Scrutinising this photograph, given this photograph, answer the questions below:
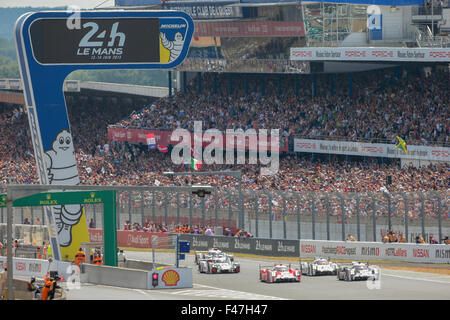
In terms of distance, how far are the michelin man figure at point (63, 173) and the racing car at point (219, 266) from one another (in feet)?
19.6

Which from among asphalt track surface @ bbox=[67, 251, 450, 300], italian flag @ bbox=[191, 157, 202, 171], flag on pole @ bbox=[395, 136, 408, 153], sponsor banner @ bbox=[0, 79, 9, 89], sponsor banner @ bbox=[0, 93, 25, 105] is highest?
sponsor banner @ bbox=[0, 79, 9, 89]

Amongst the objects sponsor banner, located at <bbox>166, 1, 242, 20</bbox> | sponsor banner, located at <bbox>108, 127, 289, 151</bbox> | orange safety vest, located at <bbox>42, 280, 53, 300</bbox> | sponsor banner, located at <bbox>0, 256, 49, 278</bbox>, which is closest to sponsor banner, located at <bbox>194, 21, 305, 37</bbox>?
sponsor banner, located at <bbox>166, 1, 242, 20</bbox>

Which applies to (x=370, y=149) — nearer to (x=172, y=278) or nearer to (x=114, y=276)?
(x=114, y=276)

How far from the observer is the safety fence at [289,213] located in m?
40.1

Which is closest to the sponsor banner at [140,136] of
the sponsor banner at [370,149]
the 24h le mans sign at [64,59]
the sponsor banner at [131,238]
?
the sponsor banner at [370,149]

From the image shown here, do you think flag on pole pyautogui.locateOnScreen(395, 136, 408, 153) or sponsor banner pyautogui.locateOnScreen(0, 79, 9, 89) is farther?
sponsor banner pyautogui.locateOnScreen(0, 79, 9, 89)

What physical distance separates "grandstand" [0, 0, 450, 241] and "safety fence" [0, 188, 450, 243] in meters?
0.23

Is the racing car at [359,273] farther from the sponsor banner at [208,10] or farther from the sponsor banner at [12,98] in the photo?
the sponsor banner at [12,98]

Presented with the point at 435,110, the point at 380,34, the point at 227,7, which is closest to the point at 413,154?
the point at 435,110

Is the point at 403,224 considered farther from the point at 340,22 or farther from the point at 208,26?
the point at 208,26

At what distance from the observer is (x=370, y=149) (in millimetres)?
57312

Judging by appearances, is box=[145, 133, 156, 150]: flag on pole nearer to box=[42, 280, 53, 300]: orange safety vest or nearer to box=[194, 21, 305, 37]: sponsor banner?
box=[194, 21, 305, 37]: sponsor banner

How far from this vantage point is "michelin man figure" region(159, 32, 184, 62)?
41906mm

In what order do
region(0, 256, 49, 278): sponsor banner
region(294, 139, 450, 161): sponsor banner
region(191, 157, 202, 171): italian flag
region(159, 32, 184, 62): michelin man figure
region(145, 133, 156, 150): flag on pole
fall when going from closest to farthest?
1. region(0, 256, 49, 278): sponsor banner
2. region(159, 32, 184, 62): michelin man figure
3. region(294, 139, 450, 161): sponsor banner
4. region(191, 157, 202, 171): italian flag
5. region(145, 133, 156, 150): flag on pole
